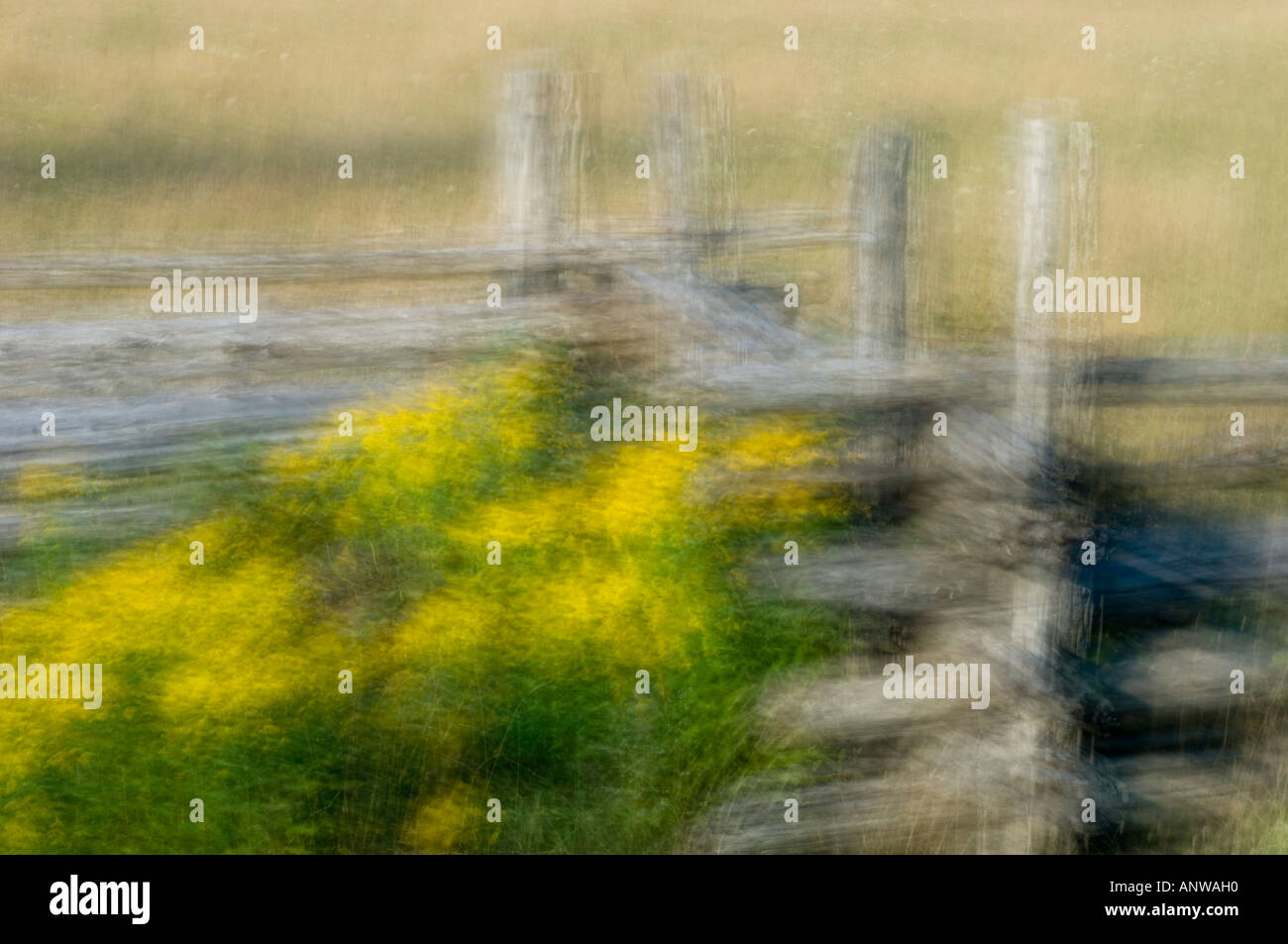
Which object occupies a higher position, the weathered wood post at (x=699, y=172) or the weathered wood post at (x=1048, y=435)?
the weathered wood post at (x=699, y=172)

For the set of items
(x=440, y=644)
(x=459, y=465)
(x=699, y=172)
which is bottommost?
(x=440, y=644)

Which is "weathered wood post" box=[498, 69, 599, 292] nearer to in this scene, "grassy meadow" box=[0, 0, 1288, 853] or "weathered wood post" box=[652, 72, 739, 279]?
"grassy meadow" box=[0, 0, 1288, 853]

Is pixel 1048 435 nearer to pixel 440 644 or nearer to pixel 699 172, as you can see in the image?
pixel 699 172

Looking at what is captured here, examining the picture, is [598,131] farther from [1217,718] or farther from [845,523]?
[1217,718]

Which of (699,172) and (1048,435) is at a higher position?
(699,172)

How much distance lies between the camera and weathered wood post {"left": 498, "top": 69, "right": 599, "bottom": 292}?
306 centimetres

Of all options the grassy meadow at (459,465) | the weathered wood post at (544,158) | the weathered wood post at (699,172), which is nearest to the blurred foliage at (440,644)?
the grassy meadow at (459,465)

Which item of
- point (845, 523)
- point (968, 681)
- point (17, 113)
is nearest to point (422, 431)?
point (845, 523)

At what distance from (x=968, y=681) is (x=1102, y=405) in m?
0.90

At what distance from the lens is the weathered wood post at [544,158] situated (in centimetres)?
306

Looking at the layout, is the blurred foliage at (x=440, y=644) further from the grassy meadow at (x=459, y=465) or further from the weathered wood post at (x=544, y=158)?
the weathered wood post at (x=544, y=158)

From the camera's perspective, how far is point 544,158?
3070mm

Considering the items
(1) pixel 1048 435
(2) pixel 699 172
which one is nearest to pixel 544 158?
(2) pixel 699 172

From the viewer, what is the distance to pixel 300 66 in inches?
121
